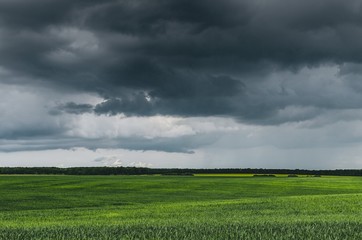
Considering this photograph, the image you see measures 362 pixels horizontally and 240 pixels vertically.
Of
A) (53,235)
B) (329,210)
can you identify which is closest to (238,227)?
(53,235)

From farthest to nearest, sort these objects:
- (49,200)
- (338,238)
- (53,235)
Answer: (49,200)
(53,235)
(338,238)

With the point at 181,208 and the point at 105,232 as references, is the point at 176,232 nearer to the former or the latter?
the point at 105,232

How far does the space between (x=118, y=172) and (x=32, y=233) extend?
521ft

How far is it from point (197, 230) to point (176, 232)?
119 cm

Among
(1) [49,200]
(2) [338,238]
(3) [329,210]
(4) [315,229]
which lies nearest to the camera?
(2) [338,238]

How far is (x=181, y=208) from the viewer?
3909 cm

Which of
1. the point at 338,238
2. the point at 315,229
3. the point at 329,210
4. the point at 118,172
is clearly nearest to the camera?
the point at 338,238

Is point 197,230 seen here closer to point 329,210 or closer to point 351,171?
point 329,210

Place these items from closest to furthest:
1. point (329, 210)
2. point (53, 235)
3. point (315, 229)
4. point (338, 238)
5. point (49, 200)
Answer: point (338, 238) < point (53, 235) < point (315, 229) < point (329, 210) < point (49, 200)

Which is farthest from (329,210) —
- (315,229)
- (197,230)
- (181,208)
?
(197,230)

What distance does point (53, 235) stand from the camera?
715 inches

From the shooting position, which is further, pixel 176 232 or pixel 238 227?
pixel 238 227

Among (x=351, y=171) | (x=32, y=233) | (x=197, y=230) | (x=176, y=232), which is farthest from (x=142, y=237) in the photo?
(x=351, y=171)

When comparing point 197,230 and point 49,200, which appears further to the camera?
point 49,200
